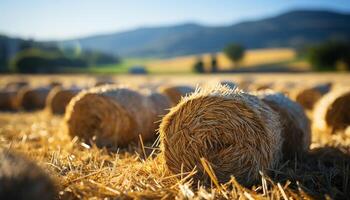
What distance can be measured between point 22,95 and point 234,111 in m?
16.1

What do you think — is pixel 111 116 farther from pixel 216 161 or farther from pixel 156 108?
pixel 216 161

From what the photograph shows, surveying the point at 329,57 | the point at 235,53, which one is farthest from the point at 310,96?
the point at 235,53

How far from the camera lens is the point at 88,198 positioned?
3.75m

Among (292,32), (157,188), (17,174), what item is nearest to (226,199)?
(157,188)

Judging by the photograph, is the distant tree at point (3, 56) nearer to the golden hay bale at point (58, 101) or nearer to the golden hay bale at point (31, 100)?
the golden hay bale at point (31, 100)

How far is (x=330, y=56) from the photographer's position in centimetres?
7469

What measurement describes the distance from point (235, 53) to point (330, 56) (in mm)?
26550

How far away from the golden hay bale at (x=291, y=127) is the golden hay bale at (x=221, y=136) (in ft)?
4.80

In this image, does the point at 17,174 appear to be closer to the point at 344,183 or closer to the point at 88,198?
the point at 88,198

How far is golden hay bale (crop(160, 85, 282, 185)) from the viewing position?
15.8 ft

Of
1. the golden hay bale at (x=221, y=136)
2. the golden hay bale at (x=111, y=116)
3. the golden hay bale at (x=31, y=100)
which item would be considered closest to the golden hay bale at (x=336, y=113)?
the golden hay bale at (x=111, y=116)

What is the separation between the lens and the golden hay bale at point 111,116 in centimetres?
768

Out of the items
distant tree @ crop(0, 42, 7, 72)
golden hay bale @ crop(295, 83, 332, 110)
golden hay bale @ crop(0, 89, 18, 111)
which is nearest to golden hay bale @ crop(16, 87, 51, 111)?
golden hay bale @ crop(0, 89, 18, 111)

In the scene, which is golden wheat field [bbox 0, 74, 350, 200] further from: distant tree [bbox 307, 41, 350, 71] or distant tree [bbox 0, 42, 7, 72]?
distant tree [bbox 0, 42, 7, 72]
